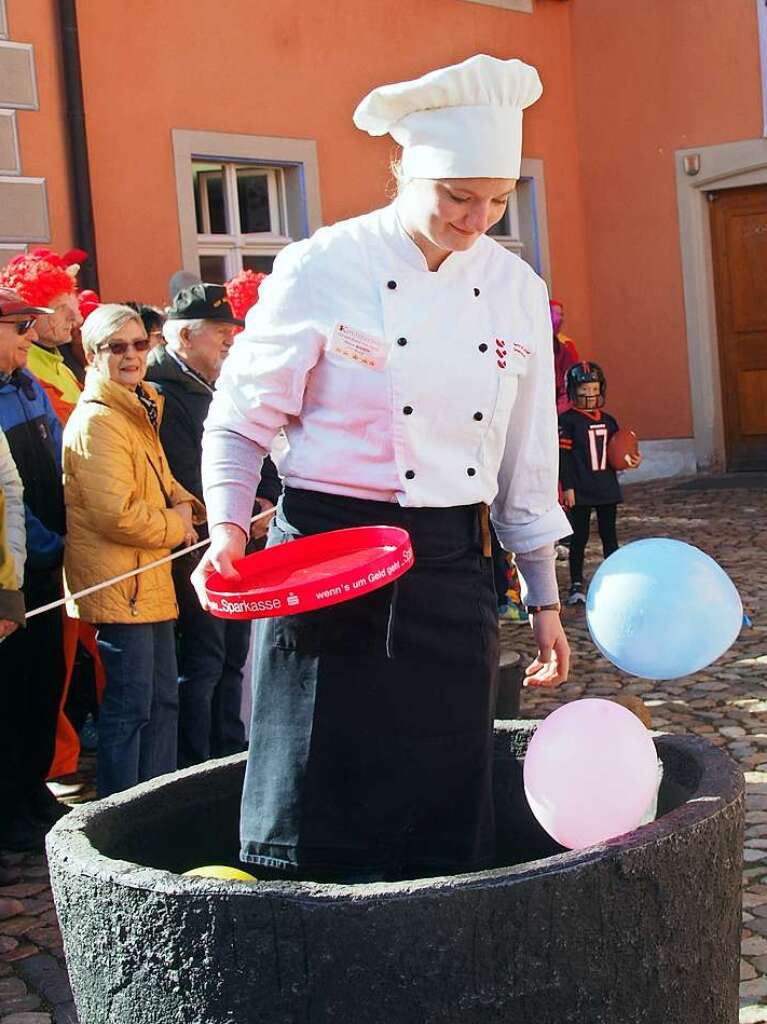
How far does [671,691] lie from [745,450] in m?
8.65

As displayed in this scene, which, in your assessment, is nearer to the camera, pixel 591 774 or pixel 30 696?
pixel 591 774

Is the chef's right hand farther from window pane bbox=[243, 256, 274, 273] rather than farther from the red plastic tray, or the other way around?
window pane bbox=[243, 256, 274, 273]

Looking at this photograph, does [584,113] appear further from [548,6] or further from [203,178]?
[203,178]

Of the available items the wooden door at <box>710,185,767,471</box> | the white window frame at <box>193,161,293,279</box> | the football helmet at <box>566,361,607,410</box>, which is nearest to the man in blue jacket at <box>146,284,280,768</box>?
the football helmet at <box>566,361,607,410</box>

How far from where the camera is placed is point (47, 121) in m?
9.45

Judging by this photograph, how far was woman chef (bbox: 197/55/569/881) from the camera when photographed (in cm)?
235

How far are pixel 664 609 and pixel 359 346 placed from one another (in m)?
0.72

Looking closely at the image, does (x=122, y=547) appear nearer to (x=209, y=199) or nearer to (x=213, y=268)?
(x=213, y=268)

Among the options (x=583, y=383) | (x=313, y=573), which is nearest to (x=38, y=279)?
(x=313, y=573)

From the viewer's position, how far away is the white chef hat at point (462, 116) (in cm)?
231

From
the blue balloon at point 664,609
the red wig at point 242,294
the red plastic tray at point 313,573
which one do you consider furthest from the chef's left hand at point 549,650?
the red wig at point 242,294

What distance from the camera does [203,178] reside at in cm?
1096

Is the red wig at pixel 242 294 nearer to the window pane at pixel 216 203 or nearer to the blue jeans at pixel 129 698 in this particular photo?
the blue jeans at pixel 129 698

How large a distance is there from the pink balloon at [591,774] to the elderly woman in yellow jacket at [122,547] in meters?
2.50
